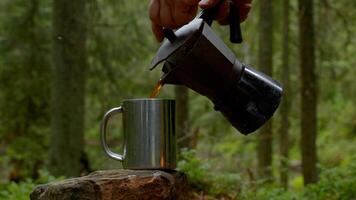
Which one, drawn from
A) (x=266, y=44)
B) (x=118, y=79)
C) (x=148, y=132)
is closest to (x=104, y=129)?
(x=148, y=132)

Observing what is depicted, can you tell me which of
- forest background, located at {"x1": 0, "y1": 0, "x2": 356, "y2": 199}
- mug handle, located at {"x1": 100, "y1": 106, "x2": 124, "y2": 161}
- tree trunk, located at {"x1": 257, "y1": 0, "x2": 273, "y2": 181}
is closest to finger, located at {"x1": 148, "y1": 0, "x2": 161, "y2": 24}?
mug handle, located at {"x1": 100, "y1": 106, "x2": 124, "y2": 161}

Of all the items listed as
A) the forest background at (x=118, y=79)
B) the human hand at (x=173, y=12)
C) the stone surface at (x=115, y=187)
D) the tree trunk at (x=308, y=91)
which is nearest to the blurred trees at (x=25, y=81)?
the forest background at (x=118, y=79)

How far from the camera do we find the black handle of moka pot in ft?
8.31

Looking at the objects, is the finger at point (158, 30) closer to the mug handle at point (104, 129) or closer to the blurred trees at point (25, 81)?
the mug handle at point (104, 129)

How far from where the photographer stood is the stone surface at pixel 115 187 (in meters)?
2.65

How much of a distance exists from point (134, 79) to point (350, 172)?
21.5ft

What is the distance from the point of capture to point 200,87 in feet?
8.47

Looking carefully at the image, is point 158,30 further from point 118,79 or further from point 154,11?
point 118,79

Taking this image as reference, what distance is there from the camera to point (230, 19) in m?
2.75

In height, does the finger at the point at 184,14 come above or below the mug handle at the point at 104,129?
above

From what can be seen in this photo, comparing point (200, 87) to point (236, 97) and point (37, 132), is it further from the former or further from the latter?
point (37, 132)

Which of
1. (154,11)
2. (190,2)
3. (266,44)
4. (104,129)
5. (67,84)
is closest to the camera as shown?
(190,2)

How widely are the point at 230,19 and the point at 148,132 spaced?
62 centimetres

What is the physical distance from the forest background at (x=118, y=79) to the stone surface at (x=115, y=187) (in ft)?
6.96
